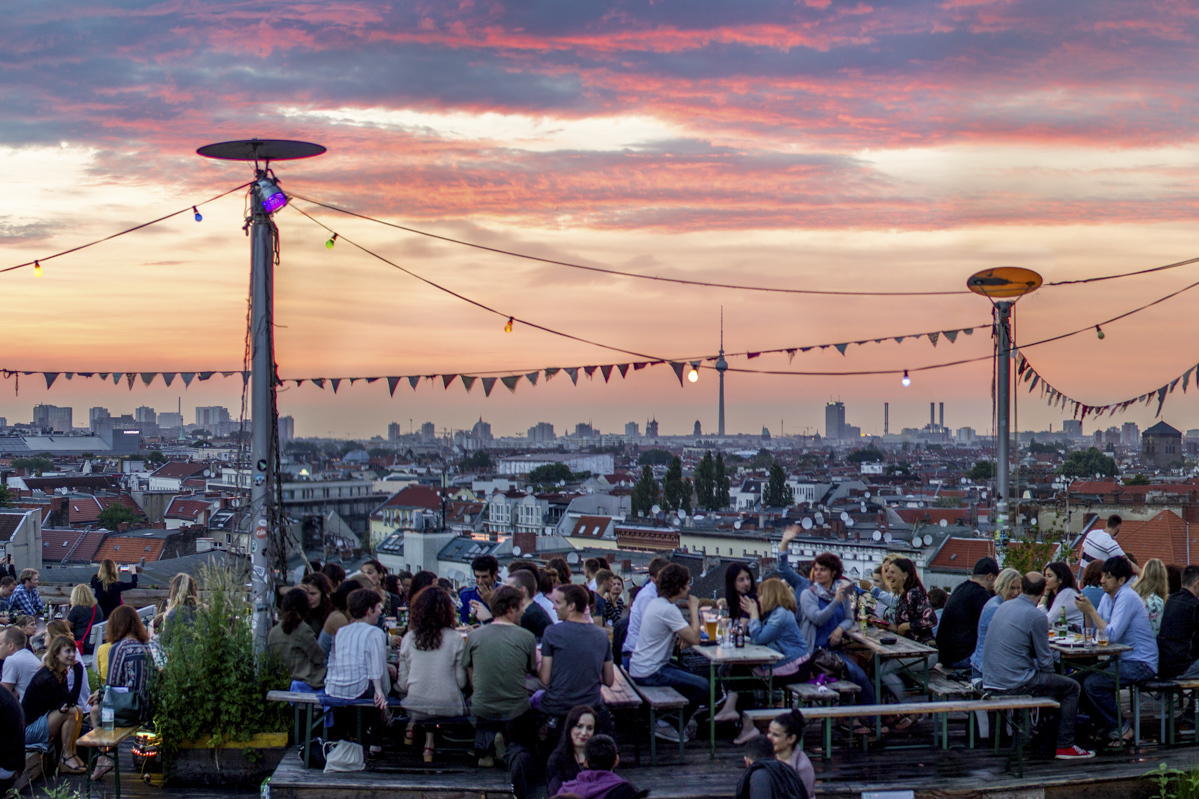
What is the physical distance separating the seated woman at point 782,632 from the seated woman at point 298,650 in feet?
8.36

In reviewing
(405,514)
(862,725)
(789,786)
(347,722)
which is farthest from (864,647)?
(405,514)

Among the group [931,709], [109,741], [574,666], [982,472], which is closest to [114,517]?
[109,741]

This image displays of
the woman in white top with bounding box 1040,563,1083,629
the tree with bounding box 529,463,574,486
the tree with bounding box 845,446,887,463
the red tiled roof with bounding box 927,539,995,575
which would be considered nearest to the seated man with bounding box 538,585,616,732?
the woman in white top with bounding box 1040,563,1083,629

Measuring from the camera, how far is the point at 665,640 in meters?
6.13

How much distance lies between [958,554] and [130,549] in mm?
38726

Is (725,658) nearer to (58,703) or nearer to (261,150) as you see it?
(58,703)

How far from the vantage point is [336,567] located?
26.4 feet

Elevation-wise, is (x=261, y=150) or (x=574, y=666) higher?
(x=261, y=150)

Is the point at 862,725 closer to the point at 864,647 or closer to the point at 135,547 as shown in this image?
the point at 864,647

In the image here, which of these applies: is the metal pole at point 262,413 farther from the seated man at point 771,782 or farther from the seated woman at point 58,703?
the seated man at point 771,782

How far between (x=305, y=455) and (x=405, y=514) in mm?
23256

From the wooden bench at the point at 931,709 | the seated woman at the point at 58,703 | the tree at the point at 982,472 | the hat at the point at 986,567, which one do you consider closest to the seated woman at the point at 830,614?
the wooden bench at the point at 931,709

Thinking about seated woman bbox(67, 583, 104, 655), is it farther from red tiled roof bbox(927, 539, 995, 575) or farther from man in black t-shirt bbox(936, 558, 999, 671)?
red tiled roof bbox(927, 539, 995, 575)

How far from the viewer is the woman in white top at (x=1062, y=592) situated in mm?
7160
